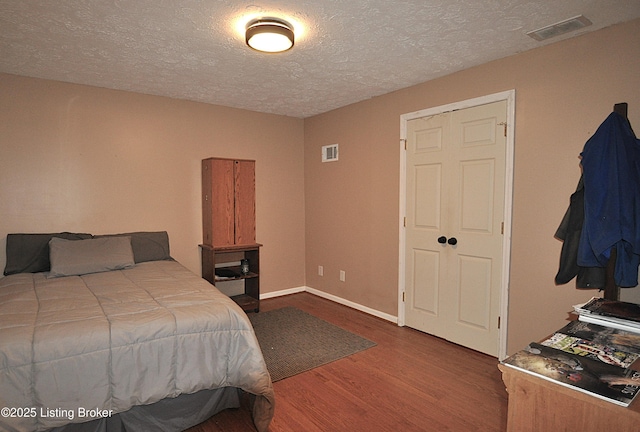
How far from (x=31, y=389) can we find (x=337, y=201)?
11.2ft

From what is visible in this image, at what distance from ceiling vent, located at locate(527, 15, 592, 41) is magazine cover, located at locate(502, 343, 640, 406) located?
199cm

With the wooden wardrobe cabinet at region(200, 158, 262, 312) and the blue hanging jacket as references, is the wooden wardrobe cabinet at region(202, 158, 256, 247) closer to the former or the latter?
the wooden wardrobe cabinet at region(200, 158, 262, 312)

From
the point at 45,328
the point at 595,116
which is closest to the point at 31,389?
the point at 45,328

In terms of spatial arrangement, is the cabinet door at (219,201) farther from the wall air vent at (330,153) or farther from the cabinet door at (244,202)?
the wall air vent at (330,153)

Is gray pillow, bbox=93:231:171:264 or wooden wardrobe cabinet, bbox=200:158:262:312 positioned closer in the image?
gray pillow, bbox=93:231:171:264

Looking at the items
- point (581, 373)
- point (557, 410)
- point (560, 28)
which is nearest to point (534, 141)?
point (560, 28)

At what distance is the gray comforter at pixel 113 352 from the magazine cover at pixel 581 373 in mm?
1328

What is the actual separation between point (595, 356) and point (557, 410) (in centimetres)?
34

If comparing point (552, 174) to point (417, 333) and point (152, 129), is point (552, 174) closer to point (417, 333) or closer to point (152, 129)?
point (417, 333)

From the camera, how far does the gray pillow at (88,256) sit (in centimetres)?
289

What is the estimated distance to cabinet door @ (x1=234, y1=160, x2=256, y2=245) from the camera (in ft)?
13.3

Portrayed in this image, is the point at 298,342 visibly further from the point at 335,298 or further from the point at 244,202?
the point at 244,202

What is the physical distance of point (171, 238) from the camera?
4.00 m

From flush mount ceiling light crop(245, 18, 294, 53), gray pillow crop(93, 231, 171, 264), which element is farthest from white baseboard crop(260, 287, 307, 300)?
flush mount ceiling light crop(245, 18, 294, 53)
